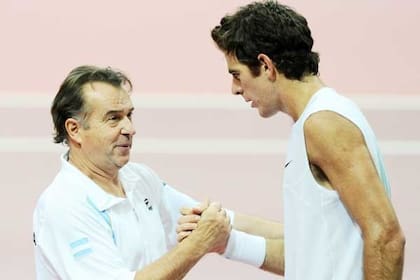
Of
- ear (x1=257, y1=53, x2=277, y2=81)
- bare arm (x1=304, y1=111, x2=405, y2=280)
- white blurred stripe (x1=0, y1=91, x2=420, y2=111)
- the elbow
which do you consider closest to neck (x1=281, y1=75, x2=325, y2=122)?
ear (x1=257, y1=53, x2=277, y2=81)

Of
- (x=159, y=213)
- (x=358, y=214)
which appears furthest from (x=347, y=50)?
(x=358, y=214)

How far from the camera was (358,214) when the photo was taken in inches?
76.5

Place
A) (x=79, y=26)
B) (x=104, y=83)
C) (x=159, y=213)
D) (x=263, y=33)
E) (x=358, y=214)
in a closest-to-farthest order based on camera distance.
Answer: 1. (x=358, y=214)
2. (x=263, y=33)
3. (x=104, y=83)
4. (x=159, y=213)
5. (x=79, y=26)

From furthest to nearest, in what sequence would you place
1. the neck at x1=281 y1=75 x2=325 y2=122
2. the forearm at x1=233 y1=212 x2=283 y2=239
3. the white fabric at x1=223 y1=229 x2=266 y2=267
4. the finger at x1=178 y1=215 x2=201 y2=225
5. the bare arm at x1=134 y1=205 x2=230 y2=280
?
the forearm at x1=233 y1=212 x2=283 y2=239
the white fabric at x1=223 y1=229 x2=266 y2=267
the finger at x1=178 y1=215 x2=201 y2=225
the bare arm at x1=134 y1=205 x2=230 y2=280
the neck at x1=281 y1=75 x2=325 y2=122

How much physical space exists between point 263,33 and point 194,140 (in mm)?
1718

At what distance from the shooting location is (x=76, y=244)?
2199mm

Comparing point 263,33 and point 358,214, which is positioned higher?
point 263,33

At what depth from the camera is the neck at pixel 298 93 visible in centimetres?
209

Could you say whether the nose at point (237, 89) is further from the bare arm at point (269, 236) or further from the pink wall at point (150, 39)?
the pink wall at point (150, 39)

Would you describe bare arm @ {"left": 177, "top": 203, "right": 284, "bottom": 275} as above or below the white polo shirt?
below

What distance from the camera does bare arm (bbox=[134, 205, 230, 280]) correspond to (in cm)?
219

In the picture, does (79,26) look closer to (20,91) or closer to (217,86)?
(20,91)

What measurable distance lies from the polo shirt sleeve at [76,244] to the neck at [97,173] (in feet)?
0.41

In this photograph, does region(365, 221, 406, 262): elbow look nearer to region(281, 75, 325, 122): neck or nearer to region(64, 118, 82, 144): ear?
region(281, 75, 325, 122): neck
